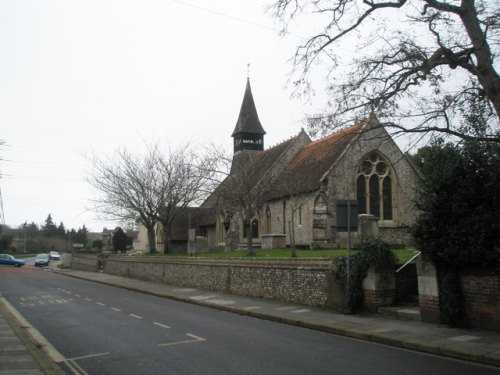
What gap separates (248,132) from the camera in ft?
157

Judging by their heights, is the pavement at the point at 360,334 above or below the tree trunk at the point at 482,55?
below

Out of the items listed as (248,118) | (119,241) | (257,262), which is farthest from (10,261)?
(257,262)

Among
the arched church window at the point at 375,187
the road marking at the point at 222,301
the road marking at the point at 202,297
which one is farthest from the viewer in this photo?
the arched church window at the point at 375,187

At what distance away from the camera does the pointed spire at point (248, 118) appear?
4803cm

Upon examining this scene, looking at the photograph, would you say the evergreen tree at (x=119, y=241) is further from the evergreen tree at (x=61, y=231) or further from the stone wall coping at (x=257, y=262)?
the evergreen tree at (x=61, y=231)

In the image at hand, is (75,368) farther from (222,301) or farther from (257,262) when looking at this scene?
(257,262)

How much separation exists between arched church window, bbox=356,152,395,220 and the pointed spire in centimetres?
2014

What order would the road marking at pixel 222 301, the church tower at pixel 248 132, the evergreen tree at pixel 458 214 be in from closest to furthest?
the evergreen tree at pixel 458 214 → the road marking at pixel 222 301 → the church tower at pixel 248 132

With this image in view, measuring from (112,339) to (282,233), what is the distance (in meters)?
22.0

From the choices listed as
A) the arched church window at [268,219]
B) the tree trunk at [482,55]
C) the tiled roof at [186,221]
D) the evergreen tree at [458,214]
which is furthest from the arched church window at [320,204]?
the tiled roof at [186,221]

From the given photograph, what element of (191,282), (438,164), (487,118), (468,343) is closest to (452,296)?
(468,343)

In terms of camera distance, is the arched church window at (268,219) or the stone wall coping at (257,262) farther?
the arched church window at (268,219)

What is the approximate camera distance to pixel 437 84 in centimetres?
1295

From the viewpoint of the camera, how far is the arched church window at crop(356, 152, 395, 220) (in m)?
29.0
